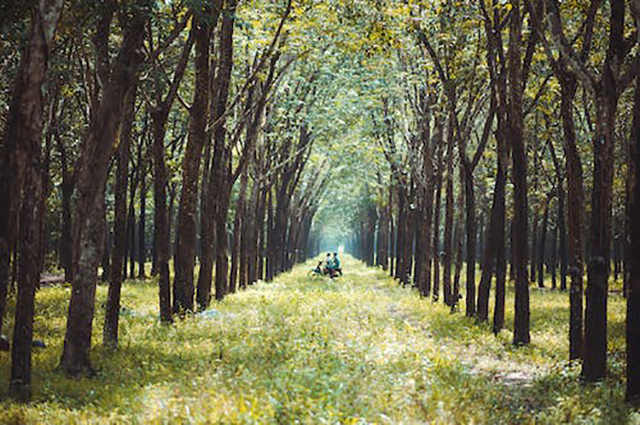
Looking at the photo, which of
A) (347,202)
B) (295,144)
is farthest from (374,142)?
(347,202)

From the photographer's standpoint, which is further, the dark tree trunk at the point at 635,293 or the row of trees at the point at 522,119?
the row of trees at the point at 522,119

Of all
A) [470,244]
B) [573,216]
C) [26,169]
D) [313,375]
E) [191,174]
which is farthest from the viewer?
[470,244]

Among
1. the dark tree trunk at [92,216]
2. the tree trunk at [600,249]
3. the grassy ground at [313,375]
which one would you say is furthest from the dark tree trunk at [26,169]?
the tree trunk at [600,249]

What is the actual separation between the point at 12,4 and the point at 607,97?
840 cm

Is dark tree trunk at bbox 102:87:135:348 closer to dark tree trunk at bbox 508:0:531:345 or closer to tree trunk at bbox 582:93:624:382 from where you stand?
dark tree trunk at bbox 508:0:531:345

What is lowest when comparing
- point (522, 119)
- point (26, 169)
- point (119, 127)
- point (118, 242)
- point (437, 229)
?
point (118, 242)

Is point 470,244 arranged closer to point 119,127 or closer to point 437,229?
point 437,229

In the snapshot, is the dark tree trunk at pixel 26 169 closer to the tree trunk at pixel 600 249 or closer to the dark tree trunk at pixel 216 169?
the tree trunk at pixel 600 249

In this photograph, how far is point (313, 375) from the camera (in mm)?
8727

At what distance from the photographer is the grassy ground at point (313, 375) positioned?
24.1ft

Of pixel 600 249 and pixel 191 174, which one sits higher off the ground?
pixel 191 174

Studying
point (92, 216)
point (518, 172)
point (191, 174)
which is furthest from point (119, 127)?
point (518, 172)

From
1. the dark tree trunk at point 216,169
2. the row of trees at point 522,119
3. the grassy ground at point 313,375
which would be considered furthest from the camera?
the dark tree trunk at point 216,169

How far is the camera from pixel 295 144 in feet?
114
